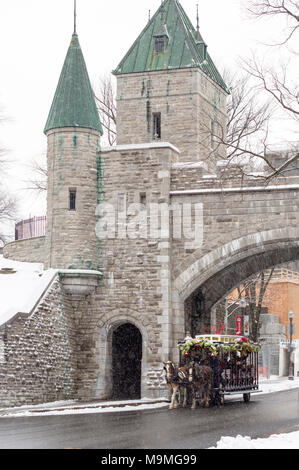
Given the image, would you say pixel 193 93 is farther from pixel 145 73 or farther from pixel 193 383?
pixel 193 383

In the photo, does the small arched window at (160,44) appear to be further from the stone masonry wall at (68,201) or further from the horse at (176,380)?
the horse at (176,380)

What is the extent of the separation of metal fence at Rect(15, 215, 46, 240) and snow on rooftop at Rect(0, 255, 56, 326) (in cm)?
362

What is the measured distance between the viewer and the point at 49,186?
27406 millimetres

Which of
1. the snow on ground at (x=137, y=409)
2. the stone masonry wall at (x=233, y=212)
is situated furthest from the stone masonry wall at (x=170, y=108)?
the snow on ground at (x=137, y=409)

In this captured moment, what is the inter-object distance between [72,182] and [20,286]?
148 inches

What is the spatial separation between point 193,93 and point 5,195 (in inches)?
673

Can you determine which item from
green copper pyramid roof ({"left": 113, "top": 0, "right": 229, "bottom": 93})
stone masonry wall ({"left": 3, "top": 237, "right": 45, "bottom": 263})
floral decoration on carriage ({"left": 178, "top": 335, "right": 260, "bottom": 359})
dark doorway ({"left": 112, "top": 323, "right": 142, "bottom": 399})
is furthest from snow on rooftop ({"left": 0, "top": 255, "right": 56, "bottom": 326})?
green copper pyramid roof ({"left": 113, "top": 0, "right": 229, "bottom": 93})

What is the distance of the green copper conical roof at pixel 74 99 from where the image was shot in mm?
27266

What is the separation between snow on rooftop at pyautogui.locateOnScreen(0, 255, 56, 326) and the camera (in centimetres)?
2341

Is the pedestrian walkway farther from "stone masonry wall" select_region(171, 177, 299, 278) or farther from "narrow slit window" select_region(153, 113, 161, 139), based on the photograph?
"narrow slit window" select_region(153, 113, 161, 139)

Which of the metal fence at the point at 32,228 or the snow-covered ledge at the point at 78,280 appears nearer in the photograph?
the snow-covered ledge at the point at 78,280

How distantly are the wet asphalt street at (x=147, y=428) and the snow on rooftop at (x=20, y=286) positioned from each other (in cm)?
493

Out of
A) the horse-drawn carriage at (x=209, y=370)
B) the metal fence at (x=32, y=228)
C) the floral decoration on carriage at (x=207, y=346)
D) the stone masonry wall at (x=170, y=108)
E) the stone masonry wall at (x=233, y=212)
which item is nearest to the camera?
the horse-drawn carriage at (x=209, y=370)

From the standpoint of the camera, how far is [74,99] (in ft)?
90.2
